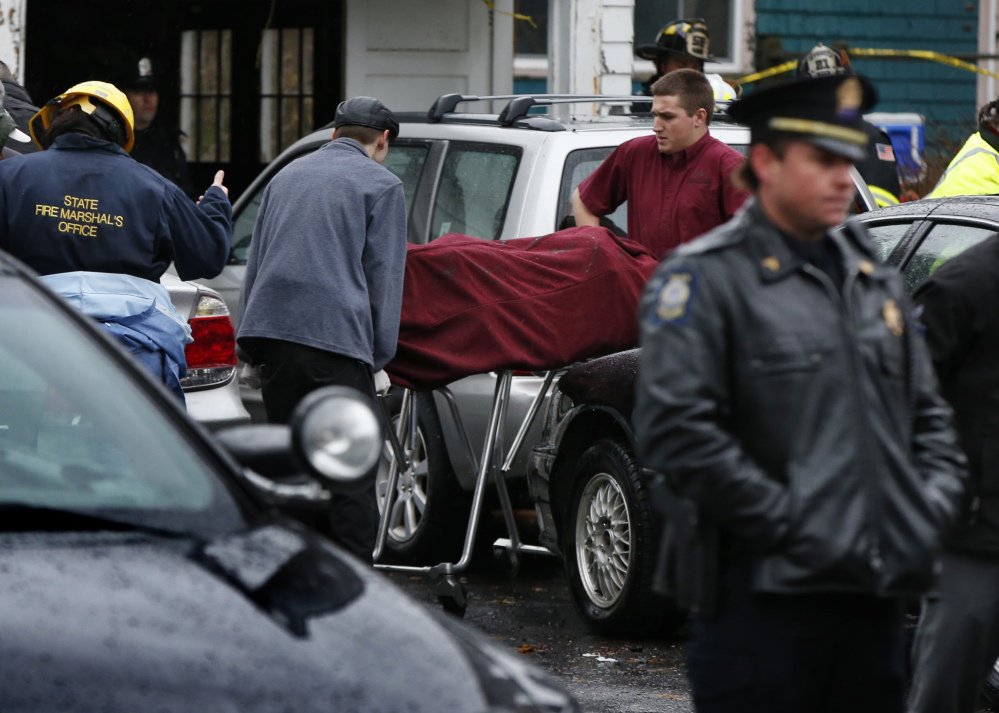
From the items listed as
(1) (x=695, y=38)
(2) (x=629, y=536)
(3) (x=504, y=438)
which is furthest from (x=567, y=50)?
(2) (x=629, y=536)

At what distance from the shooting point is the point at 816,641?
293cm

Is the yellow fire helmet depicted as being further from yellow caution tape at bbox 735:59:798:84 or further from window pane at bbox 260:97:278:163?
yellow caution tape at bbox 735:59:798:84

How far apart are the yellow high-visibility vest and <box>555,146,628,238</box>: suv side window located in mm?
1320

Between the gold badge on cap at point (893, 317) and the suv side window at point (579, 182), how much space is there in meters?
3.82

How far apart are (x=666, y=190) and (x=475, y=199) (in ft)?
3.13

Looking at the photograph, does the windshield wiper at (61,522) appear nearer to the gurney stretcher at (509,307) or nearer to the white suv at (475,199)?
the gurney stretcher at (509,307)

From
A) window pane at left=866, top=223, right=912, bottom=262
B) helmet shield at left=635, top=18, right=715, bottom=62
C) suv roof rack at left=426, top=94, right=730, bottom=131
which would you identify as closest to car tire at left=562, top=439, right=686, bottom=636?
window pane at left=866, top=223, right=912, bottom=262

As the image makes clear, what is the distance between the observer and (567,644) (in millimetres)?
6066

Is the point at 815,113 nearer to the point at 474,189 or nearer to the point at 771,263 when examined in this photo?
the point at 771,263

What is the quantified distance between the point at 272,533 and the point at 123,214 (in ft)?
9.23

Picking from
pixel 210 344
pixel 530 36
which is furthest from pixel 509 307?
pixel 530 36

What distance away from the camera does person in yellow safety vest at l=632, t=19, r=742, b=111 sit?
30.5 ft

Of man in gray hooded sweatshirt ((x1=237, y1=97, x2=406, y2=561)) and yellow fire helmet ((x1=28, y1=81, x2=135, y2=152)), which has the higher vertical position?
yellow fire helmet ((x1=28, y1=81, x2=135, y2=152))

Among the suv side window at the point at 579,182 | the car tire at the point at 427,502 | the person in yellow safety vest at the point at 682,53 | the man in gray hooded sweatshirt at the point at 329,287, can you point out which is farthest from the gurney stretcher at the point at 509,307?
the person in yellow safety vest at the point at 682,53
